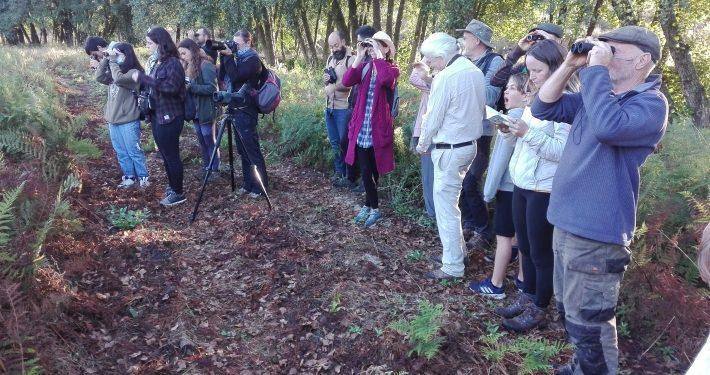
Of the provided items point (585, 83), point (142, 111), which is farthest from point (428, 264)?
point (142, 111)

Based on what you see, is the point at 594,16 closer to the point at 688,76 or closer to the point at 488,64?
the point at 688,76

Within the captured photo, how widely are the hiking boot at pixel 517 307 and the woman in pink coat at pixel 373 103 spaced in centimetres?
211

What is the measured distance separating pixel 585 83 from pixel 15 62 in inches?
592

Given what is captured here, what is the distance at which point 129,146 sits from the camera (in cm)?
655

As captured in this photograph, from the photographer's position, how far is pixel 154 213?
6105mm

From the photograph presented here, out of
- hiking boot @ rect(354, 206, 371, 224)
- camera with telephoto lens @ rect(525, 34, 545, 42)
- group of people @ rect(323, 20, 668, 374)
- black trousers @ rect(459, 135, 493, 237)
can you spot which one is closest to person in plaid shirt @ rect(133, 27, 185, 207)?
group of people @ rect(323, 20, 668, 374)

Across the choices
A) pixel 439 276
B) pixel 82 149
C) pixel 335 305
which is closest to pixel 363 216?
pixel 439 276

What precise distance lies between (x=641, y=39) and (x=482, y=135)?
2612 mm

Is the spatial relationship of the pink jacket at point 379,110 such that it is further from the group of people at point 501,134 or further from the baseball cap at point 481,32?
the baseball cap at point 481,32

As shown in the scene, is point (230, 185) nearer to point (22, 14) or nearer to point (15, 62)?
point (15, 62)

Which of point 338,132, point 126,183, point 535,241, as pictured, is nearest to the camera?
point 535,241

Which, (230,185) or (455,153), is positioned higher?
(455,153)

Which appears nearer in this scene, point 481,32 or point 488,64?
point 481,32

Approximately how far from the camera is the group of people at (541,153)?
2.56 meters
